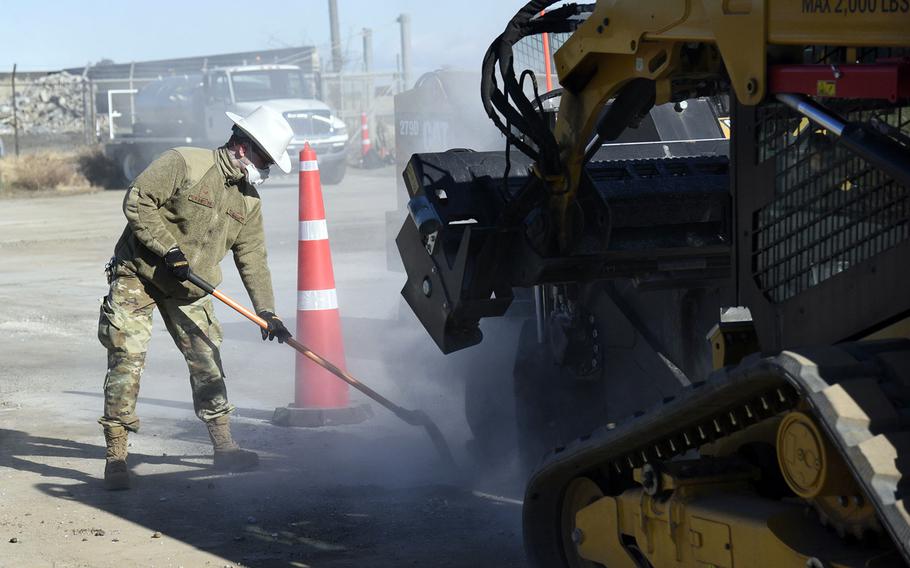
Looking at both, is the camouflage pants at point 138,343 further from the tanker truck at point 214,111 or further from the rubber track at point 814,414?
the tanker truck at point 214,111

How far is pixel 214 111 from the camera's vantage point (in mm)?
26000

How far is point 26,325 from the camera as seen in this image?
31.9ft

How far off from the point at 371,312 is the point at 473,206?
5.60 metres

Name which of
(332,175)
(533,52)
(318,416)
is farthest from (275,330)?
(332,175)

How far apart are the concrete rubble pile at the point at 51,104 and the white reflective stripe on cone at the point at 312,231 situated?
102 ft

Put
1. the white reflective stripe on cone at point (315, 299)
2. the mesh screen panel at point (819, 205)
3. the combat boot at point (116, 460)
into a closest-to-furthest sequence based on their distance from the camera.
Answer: the mesh screen panel at point (819, 205) → the combat boot at point (116, 460) → the white reflective stripe on cone at point (315, 299)

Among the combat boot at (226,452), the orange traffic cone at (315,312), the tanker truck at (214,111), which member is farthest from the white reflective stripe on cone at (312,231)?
the tanker truck at (214,111)

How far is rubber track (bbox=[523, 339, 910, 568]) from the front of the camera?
8.00 ft

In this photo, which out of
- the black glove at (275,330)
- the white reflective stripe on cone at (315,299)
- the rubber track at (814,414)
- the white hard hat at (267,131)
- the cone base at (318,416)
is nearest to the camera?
the rubber track at (814,414)

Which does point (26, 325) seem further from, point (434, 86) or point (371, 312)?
point (434, 86)

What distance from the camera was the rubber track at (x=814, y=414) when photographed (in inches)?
96.0

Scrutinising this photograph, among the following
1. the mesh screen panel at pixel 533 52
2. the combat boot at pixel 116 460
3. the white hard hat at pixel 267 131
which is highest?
the mesh screen panel at pixel 533 52

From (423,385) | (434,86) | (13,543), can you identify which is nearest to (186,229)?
(13,543)

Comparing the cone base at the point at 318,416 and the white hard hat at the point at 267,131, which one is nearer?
the white hard hat at the point at 267,131
